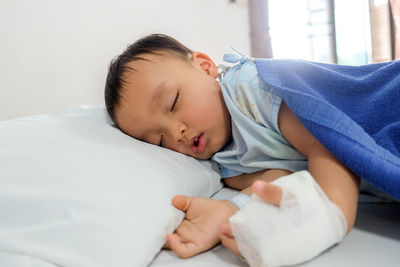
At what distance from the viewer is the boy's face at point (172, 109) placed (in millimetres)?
814

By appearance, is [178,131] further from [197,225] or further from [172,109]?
[197,225]

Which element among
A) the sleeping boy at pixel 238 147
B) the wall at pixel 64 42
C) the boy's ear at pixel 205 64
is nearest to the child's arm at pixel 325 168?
the sleeping boy at pixel 238 147

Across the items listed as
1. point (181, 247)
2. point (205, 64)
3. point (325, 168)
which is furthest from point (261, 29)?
point (181, 247)

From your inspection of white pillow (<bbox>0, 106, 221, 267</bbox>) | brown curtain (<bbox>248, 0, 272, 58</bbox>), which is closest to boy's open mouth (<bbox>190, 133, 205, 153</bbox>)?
white pillow (<bbox>0, 106, 221, 267</bbox>)

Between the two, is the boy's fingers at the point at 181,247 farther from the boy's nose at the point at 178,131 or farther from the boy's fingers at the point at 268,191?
the boy's nose at the point at 178,131

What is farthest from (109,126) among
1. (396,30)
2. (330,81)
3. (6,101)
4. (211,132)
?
(396,30)

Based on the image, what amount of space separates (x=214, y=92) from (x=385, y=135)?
39cm

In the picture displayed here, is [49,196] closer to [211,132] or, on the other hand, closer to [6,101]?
[211,132]

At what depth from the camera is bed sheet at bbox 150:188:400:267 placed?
46cm

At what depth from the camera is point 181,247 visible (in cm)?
54

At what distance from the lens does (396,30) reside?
229cm

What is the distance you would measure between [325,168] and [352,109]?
0.61ft

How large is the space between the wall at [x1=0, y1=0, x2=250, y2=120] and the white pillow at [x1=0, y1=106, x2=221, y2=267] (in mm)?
882

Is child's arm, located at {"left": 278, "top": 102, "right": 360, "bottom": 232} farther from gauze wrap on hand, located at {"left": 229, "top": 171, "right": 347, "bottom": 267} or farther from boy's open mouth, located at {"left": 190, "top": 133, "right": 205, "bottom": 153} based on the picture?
boy's open mouth, located at {"left": 190, "top": 133, "right": 205, "bottom": 153}
